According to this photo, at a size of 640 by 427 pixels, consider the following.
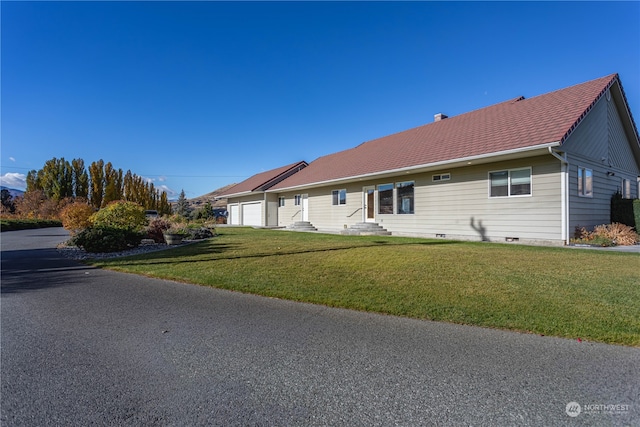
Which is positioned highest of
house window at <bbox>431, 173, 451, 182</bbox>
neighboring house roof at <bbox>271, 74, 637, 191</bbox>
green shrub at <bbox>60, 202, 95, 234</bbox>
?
neighboring house roof at <bbox>271, 74, 637, 191</bbox>

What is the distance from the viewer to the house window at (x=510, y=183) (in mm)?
11188

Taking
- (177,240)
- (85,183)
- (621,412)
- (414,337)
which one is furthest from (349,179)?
(85,183)

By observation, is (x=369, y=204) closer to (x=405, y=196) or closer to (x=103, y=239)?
(x=405, y=196)

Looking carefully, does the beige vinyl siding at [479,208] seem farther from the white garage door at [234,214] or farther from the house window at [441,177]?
the white garage door at [234,214]

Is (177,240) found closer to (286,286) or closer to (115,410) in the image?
(286,286)

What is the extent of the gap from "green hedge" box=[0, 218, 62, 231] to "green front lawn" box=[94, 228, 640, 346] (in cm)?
2345

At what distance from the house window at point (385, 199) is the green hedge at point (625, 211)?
8855 millimetres

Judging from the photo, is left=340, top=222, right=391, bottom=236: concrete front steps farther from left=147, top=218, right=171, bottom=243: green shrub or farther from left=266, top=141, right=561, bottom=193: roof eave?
left=147, top=218, right=171, bottom=243: green shrub

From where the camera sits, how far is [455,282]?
229 inches

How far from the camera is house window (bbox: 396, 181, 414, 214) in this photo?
49.2 ft

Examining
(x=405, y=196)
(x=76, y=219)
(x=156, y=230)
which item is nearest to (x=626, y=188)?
(x=405, y=196)

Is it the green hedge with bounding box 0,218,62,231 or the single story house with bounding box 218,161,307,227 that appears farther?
the single story house with bounding box 218,161,307,227

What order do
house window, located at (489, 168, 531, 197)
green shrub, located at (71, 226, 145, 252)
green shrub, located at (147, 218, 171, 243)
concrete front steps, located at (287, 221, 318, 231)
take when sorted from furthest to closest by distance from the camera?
concrete front steps, located at (287, 221, 318, 231)
green shrub, located at (147, 218, 171, 243)
house window, located at (489, 168, 531, 197)
green shrub, located at (71, 226, 145, 252)

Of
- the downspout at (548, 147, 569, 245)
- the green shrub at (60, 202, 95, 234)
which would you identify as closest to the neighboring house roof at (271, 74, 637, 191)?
the downspout at (548, 147, 569, 245)
